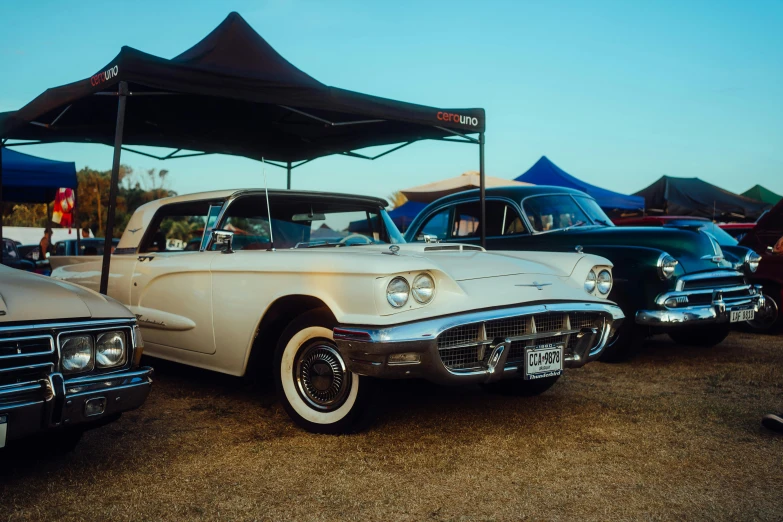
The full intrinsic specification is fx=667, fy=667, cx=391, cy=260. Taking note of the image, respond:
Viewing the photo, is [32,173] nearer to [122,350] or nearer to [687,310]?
[122,350]

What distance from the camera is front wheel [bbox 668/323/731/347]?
21.4 feet

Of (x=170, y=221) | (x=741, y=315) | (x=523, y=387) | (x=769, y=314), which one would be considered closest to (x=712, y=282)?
(x=741, y=315)

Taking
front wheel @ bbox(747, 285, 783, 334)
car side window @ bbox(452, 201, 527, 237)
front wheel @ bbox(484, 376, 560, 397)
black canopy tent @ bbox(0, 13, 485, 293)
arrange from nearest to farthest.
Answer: front wheel @ bbox(484, 376, 560, 397), black canopy tent @ bbox(0, 13, 485, 293), car side window @ bbox(452, 201, 527, 237), front wheel @ bbox(747, 285, 783, 334)

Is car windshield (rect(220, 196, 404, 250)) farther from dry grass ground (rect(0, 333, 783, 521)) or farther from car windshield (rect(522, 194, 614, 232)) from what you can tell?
car windshield (rect(522, 194, 614, 232))

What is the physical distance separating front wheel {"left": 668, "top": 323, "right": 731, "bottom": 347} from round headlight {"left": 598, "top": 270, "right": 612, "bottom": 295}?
2.74 m

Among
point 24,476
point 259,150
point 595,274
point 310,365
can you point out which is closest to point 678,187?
point 259,150

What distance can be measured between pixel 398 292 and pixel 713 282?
3.86m

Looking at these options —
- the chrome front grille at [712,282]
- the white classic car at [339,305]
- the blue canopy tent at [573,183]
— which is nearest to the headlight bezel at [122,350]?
the white classic car at [339,305]

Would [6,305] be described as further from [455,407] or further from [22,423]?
[455,407]

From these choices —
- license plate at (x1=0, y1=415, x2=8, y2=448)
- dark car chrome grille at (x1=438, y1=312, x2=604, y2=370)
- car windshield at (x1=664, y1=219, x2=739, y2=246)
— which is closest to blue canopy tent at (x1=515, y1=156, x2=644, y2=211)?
car windshield at (x1=664, y1=219, x2=739, y2=246)

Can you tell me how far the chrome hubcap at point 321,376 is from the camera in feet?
11.1

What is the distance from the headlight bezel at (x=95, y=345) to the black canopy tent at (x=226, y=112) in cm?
210

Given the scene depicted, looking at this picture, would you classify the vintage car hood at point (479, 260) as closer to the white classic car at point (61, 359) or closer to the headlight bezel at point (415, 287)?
the headlight bezel at point (415, 287)

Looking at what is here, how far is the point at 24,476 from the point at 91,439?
21.1 inches
